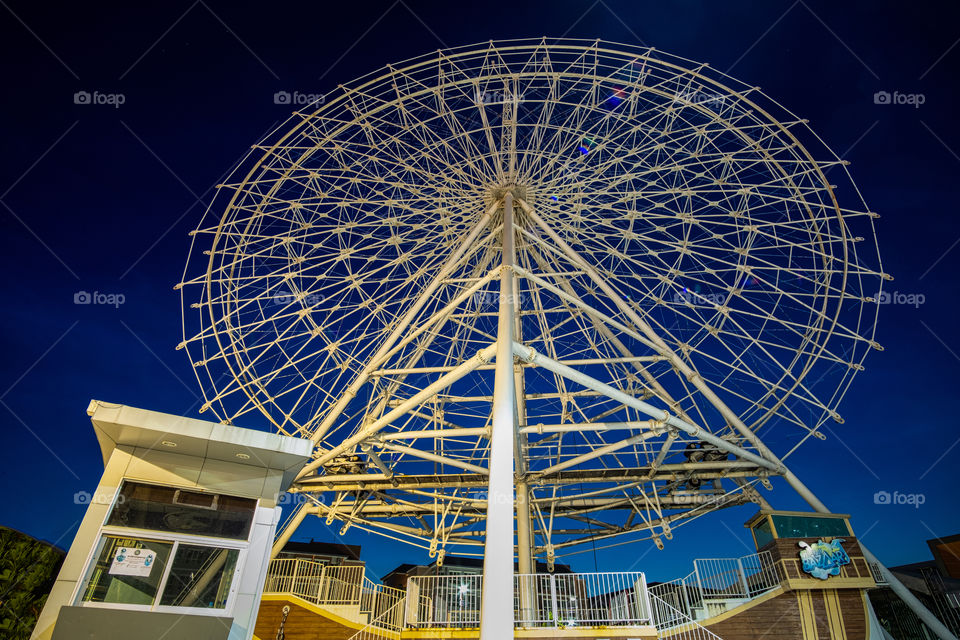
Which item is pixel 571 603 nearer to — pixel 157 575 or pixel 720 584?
pixel 720 584

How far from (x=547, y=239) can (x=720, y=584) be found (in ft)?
54.6

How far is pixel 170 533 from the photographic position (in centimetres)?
1115

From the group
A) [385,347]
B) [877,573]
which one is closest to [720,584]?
[877,573]

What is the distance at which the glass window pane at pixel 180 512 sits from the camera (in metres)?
11.1

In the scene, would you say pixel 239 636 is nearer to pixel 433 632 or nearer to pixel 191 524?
pixel 191 524

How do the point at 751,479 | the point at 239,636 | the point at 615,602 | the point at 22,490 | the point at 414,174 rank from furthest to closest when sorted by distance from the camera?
the point at 22,490, the point at 751,479, the point at 414,174, the point at 615,602, the point at 239,636

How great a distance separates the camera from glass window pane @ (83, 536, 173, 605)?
34.0 ft

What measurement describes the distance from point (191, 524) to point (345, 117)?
1857 centimetres

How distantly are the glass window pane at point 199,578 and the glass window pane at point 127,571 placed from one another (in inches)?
9.7

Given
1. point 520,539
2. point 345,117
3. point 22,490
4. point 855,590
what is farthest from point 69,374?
point 855,590

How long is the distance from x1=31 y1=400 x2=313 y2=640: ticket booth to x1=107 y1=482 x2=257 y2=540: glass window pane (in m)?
0.02

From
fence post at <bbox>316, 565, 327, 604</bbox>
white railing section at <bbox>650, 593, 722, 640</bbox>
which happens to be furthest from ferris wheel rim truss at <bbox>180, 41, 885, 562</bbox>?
white railing section at <bbox>650, 593, 722, 640</bbox>

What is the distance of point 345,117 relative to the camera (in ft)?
79.1

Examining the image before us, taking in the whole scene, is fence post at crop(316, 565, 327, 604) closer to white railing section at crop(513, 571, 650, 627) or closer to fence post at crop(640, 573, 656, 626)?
white railing section at crop(513, 571, 650, 627)
